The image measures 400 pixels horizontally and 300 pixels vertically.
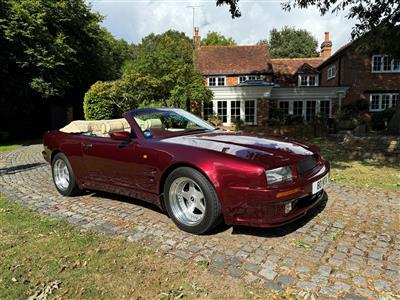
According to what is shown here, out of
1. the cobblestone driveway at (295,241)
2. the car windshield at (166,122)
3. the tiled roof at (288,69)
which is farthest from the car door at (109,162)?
the tiled roof at (288,69)

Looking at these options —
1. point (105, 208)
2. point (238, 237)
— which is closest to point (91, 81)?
point (105, 208)

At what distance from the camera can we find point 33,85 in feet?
56.5

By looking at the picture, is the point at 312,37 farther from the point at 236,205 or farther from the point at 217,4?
the point at 236,205

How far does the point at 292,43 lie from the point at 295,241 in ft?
200

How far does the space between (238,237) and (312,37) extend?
6348 cm

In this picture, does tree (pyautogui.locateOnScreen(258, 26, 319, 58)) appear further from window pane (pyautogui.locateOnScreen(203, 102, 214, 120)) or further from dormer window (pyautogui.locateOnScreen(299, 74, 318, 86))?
window pane (pyautogui.locateOnScreen(203, 102, 214, 120))

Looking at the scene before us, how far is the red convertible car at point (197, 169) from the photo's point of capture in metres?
3.23

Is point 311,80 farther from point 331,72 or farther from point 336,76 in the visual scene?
point 336,76

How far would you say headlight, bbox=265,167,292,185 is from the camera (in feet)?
10.5

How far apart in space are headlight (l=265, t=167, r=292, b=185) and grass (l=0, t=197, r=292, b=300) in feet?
3.41

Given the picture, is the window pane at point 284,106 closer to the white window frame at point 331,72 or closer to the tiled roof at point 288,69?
the white window frame at point 331,72

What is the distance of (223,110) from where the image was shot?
23.8 meters

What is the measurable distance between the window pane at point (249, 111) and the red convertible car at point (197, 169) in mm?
18801

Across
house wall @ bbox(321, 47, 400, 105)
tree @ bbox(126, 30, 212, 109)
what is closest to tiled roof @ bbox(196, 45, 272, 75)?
house wall @ bbox(321, 47, 400, 105)
